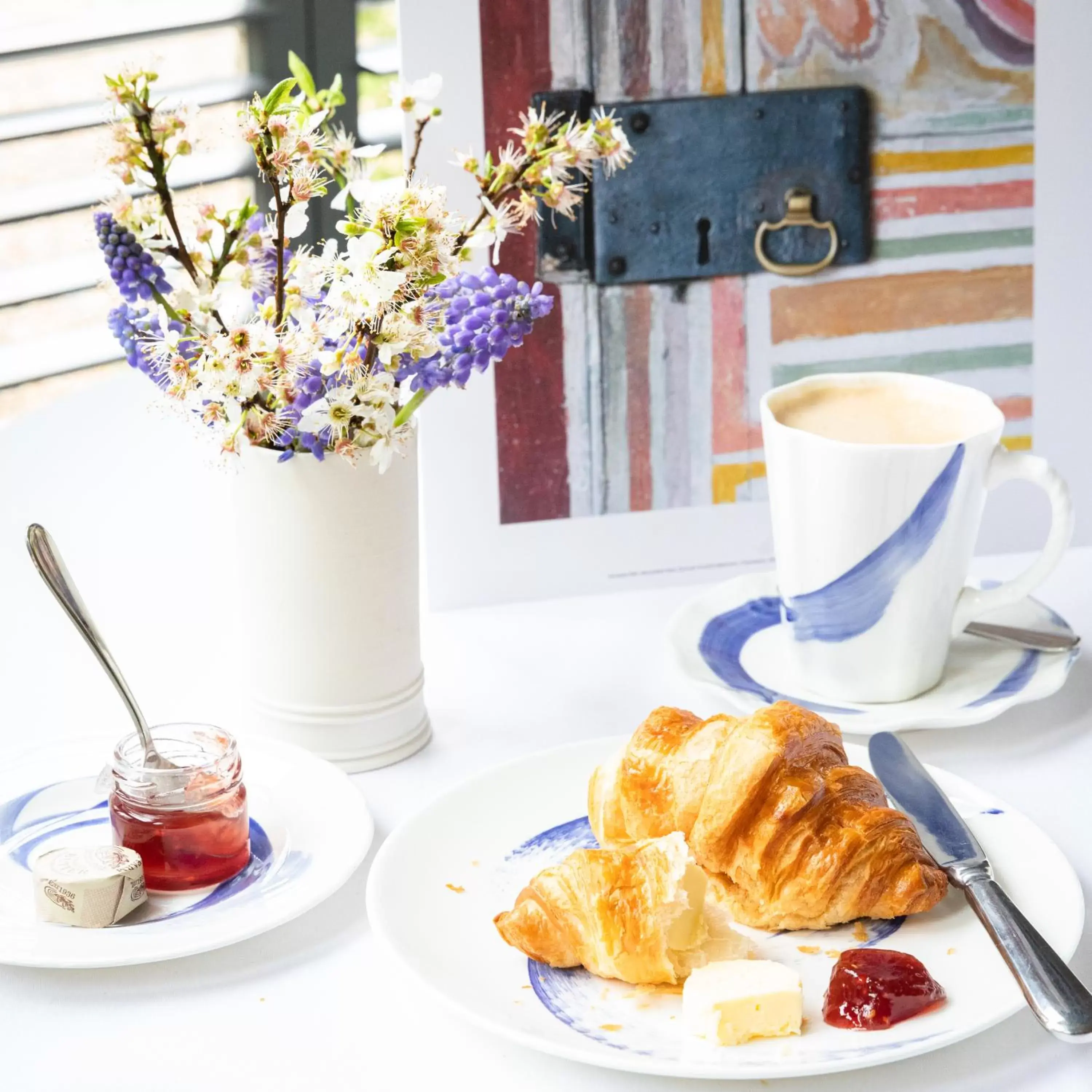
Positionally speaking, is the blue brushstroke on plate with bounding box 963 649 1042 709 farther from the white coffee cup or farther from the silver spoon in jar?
the silver spoon in jar

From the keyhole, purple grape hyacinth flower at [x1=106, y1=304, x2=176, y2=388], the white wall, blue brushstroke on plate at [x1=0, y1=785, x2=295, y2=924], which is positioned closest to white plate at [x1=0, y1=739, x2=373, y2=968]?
blue brushstroke on plate at [x1=0, y1=785, x2=295, y2=924]

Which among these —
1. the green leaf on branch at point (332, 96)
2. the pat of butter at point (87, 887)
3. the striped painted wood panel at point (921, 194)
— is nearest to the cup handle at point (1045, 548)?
the striped painted wood panel at point (921, 194)

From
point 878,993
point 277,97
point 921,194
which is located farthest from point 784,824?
point 921,194

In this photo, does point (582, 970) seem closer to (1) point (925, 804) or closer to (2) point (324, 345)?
(1) point (925, 804)

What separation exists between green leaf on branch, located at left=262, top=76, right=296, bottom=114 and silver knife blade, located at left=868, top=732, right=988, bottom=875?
558 millimetres

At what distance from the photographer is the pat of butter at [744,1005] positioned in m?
0.72

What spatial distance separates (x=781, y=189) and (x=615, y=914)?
77 centimetres

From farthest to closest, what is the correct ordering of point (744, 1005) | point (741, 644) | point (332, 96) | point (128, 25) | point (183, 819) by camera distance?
point (128, 25), point (741, 644), point (332, 96), point (183, 819), point (744, 1005)

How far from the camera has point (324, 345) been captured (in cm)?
95

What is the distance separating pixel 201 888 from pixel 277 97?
48 cm

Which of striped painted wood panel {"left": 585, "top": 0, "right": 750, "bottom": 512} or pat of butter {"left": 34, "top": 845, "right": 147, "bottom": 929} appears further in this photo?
striped painted wood panel {"left": 585, "top": 0, "right": 750, "bottom": 512}

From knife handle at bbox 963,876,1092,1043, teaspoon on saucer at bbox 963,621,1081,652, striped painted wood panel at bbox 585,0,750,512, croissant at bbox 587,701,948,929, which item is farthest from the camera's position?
striped painted wood panel at bbox 585,0,750,512

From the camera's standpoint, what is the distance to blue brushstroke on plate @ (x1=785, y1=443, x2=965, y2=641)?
3.38 ft

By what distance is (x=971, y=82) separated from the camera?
1.33 meters
